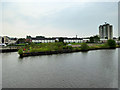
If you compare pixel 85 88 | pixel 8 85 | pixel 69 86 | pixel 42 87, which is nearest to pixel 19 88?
pixel 8 85

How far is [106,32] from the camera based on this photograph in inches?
3583

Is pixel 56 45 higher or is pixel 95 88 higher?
pixel 56 45

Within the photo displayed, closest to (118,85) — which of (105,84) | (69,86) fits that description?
(105,84)

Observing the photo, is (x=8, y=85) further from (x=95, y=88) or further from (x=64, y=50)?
(x=64, y=50)

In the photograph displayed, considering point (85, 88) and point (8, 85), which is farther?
point (8, 85)

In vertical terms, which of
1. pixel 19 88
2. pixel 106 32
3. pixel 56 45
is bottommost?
pixel 19 88

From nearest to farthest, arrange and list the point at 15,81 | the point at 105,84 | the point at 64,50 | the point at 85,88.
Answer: the point at 85,88 < the point at 105,84 < the point at 15,81 < the point at 64,50

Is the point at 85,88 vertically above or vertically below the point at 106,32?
below

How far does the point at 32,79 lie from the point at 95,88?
4232mm

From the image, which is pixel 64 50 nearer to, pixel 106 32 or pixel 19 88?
pixel 19 88

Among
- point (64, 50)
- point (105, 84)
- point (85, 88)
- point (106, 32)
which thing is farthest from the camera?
→ point (106, 32)

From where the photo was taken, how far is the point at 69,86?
227 inches

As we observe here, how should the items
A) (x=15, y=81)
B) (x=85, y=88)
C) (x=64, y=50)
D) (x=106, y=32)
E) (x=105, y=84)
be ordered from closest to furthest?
(x=85, y=88) → (x=105, y=84) → (x=15, y=81) → (x=64, y=50) → (x=106, y=32)

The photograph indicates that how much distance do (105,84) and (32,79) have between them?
488 centimetres
